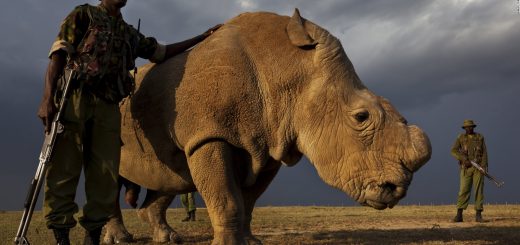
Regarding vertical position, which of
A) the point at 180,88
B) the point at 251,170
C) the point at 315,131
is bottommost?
the point at 251,170

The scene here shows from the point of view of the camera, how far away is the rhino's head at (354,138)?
165 inches

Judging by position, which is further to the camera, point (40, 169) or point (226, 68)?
point (226, 68)

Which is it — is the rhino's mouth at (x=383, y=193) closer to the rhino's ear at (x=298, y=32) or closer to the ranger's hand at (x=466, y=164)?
the rhino's ear at (x=298, y=32)

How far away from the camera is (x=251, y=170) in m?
4.65

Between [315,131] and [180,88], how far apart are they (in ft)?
4.20

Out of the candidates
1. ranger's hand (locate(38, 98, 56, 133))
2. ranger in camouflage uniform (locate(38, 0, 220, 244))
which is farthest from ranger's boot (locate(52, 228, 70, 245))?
ranger's hand (locate(38, 98, 56, 133))

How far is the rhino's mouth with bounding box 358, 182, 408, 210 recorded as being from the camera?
419cm

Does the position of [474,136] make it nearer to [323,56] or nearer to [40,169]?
[323,56]

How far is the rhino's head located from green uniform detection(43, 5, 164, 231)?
61.3 inches

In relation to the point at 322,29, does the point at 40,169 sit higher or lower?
lower

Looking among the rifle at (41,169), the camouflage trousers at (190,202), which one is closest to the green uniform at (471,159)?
the camouflage trousers at (190,202)

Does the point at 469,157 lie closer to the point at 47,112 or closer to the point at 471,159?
the point at 471,159

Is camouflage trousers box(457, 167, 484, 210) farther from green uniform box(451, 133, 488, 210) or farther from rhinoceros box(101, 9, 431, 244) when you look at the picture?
rhinoceros box(101, 9, 431, 244)

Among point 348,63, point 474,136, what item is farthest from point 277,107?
point 474,136
